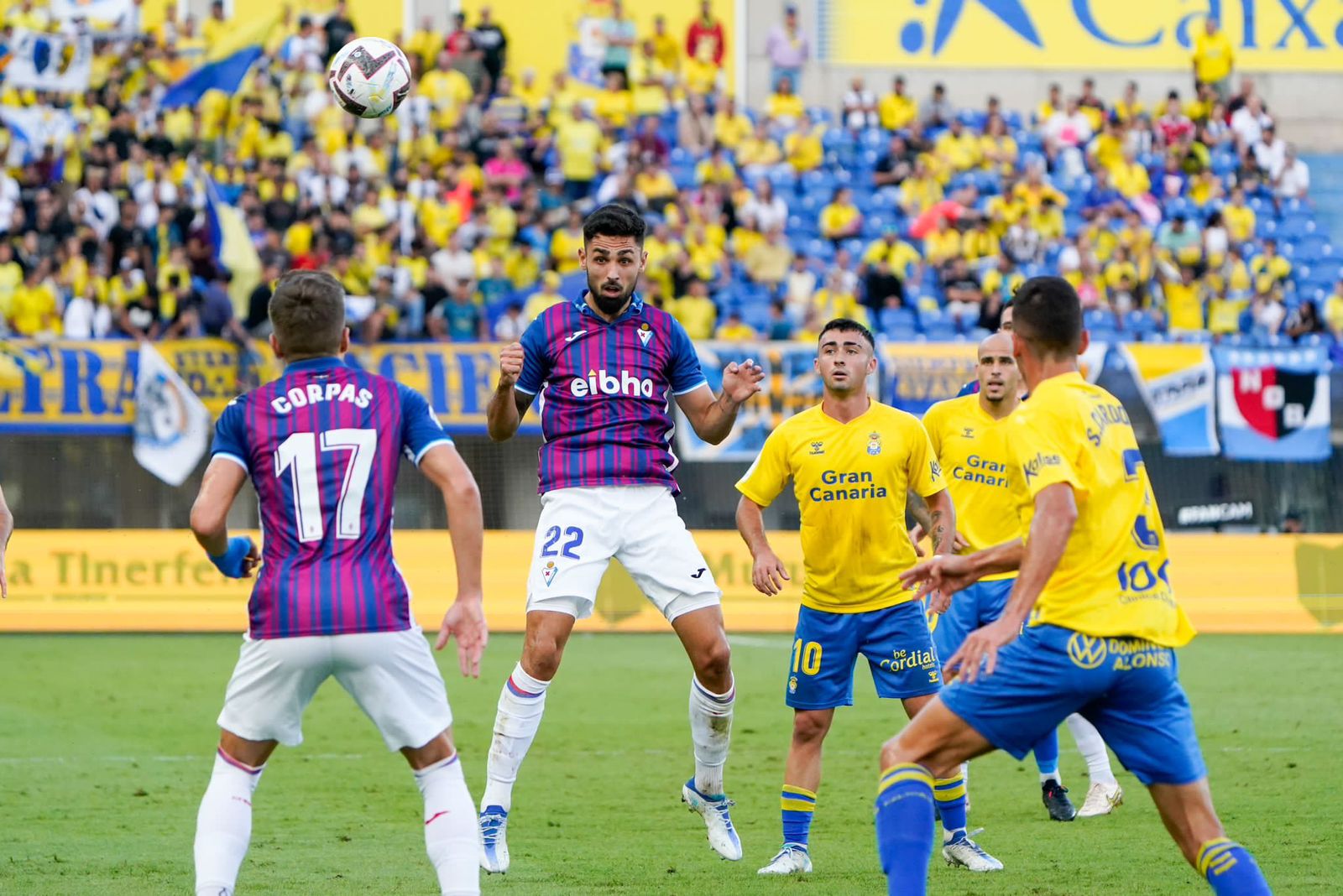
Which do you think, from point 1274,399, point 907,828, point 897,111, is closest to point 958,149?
point 897,111

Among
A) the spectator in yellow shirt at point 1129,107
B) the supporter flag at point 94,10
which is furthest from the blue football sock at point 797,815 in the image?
the spectator in yellow shirt at point 1129,107

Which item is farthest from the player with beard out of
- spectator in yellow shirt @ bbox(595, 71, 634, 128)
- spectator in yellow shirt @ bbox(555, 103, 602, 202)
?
spectator in yellow shirt @ bbox(595, 71, 634, 128)

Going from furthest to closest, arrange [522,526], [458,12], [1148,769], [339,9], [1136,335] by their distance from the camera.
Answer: [458,12] → [339,9] → [1136,335] → [522,526] → [1148,769]

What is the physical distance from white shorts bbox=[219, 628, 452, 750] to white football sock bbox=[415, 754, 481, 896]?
0.14m

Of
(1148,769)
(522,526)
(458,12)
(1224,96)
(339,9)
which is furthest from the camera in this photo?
(1224,96)

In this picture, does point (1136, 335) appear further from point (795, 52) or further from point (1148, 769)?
point (1148, 769)

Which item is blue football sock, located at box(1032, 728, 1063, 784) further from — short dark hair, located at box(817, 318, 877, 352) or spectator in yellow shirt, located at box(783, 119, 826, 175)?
spectator in yellow shirt, located at box(783, 119, 826, 175)

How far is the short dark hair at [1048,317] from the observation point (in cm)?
533

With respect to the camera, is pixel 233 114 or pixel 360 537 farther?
pixel 233 114

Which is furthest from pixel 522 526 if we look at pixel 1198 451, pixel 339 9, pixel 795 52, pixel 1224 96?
pixel 1224 96

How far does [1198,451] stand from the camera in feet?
62.4

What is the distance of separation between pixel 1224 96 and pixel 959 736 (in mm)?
25444

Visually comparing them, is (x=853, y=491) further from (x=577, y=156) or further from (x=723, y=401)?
(x=577, y=156)

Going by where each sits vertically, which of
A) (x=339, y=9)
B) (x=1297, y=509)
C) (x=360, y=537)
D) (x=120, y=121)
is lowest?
(x=1297, y=509)
